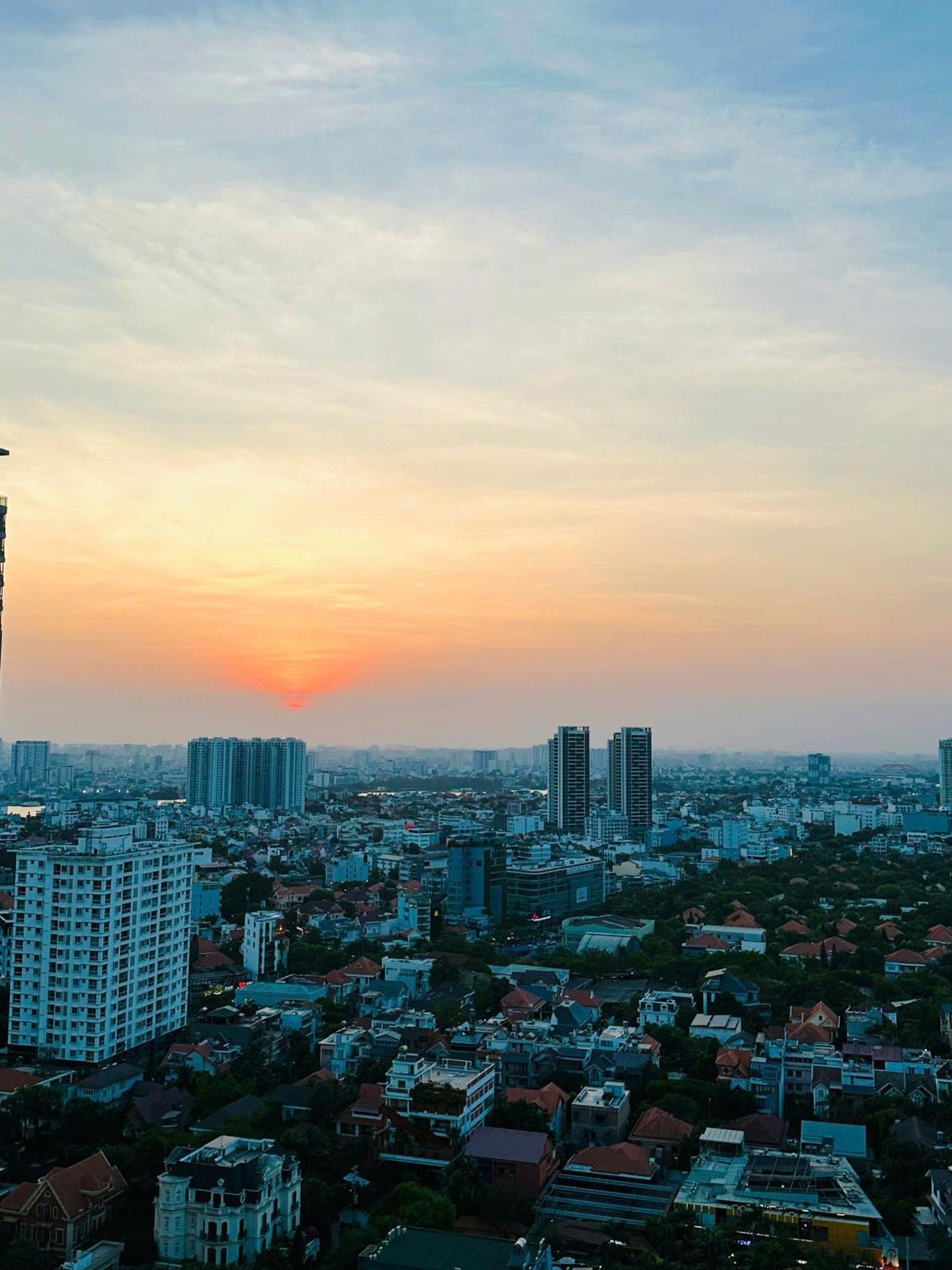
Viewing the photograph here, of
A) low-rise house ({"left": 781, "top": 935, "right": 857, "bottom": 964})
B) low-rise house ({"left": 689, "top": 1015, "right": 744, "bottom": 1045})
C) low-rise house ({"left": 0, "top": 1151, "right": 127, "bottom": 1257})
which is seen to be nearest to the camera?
low-rise house ({"left": 0, "top": 1151, "right": 127, "bottom": 1257})

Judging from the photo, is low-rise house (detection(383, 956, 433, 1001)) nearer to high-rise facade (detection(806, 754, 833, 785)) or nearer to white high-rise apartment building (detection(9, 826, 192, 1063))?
white high-rise apartment building (detection(9, 826, 192, 1063))

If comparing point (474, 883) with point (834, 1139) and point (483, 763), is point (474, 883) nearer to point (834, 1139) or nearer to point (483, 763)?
point (834, 1139)

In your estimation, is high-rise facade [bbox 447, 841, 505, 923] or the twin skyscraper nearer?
high-rise facade [bbox 447, 841, 505, 923]

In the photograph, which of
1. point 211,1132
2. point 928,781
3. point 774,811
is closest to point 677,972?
point 211,1132

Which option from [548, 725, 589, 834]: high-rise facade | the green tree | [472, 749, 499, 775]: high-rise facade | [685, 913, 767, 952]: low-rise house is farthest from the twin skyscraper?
[472, 749, 499, 775]: high-rise facade

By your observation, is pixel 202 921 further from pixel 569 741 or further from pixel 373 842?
pixel 569 741

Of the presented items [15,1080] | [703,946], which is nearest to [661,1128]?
[15,1080]
